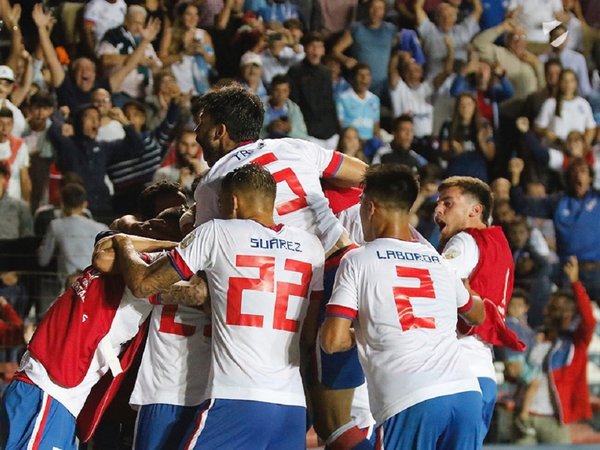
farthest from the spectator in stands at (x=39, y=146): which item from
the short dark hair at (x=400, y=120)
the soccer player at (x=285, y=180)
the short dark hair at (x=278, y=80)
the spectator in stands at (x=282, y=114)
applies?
the soccer player at (x=285, y=180)

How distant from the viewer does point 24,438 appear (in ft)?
15.2

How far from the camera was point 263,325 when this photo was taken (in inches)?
173

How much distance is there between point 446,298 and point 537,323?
475 centimetres

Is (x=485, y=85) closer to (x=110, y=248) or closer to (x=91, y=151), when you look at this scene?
(x=91, y=151)

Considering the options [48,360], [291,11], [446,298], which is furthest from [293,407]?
[291,11]

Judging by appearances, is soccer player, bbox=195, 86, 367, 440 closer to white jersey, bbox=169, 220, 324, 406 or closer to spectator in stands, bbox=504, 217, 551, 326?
white jersey, bbox=169, 220, 324, 406

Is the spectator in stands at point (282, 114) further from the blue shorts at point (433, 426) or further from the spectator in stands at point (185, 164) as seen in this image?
the blue shorts at point (433, 426)

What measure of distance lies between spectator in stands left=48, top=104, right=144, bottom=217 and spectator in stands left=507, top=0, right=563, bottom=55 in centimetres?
454

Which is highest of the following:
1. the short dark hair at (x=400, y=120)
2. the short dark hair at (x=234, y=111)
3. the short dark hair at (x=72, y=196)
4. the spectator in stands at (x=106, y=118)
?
the short dark hair at (x=234, y=111)

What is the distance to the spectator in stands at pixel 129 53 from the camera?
9.57m

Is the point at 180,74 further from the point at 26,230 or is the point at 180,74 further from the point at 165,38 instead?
the point at 26,230

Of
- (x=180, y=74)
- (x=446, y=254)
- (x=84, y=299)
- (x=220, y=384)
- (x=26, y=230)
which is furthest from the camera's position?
(x=180, y=74)

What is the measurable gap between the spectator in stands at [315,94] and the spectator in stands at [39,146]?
2276 mm

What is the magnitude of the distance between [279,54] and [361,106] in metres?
0.91
